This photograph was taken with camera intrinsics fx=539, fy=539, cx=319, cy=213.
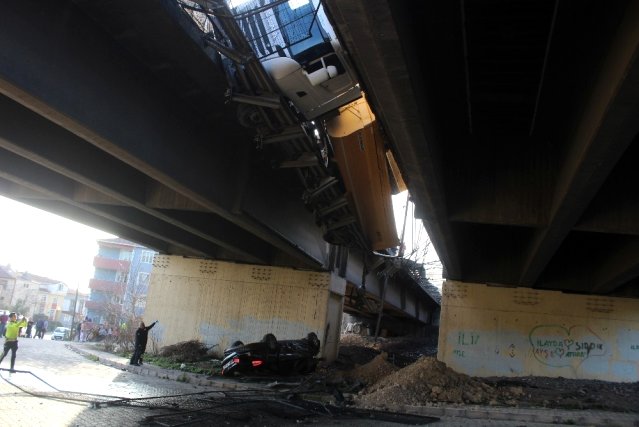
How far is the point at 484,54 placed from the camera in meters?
6.42

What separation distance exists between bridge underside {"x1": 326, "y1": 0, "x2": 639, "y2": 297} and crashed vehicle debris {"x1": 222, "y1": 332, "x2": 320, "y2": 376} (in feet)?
19.6

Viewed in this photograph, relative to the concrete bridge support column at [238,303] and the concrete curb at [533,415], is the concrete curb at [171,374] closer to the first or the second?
the concrete bridge support column at [238,303]

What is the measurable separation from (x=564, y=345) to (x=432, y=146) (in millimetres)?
11221

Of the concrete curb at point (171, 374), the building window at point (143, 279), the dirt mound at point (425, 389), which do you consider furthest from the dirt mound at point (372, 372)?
the building window at point (143, 279)

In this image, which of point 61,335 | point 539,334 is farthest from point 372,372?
point 61,335

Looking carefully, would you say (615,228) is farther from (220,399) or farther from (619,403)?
(220,399)

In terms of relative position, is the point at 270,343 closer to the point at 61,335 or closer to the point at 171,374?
the point at 171,374

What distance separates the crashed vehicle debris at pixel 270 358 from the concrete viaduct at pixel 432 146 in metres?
2.77

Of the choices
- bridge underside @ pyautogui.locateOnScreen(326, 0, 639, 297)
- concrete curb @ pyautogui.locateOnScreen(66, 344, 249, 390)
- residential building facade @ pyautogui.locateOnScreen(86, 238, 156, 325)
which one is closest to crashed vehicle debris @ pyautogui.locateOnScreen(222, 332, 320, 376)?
concrete curb @ pyautogui.locateOnScreen(66, 344, 249, 390)

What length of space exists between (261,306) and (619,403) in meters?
11.5

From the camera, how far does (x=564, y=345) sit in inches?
617

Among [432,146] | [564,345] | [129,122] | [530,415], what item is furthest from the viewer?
[564,345]

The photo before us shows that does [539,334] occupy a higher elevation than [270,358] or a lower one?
higher

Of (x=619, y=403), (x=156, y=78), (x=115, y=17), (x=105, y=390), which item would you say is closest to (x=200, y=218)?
(x=105, y=390)
